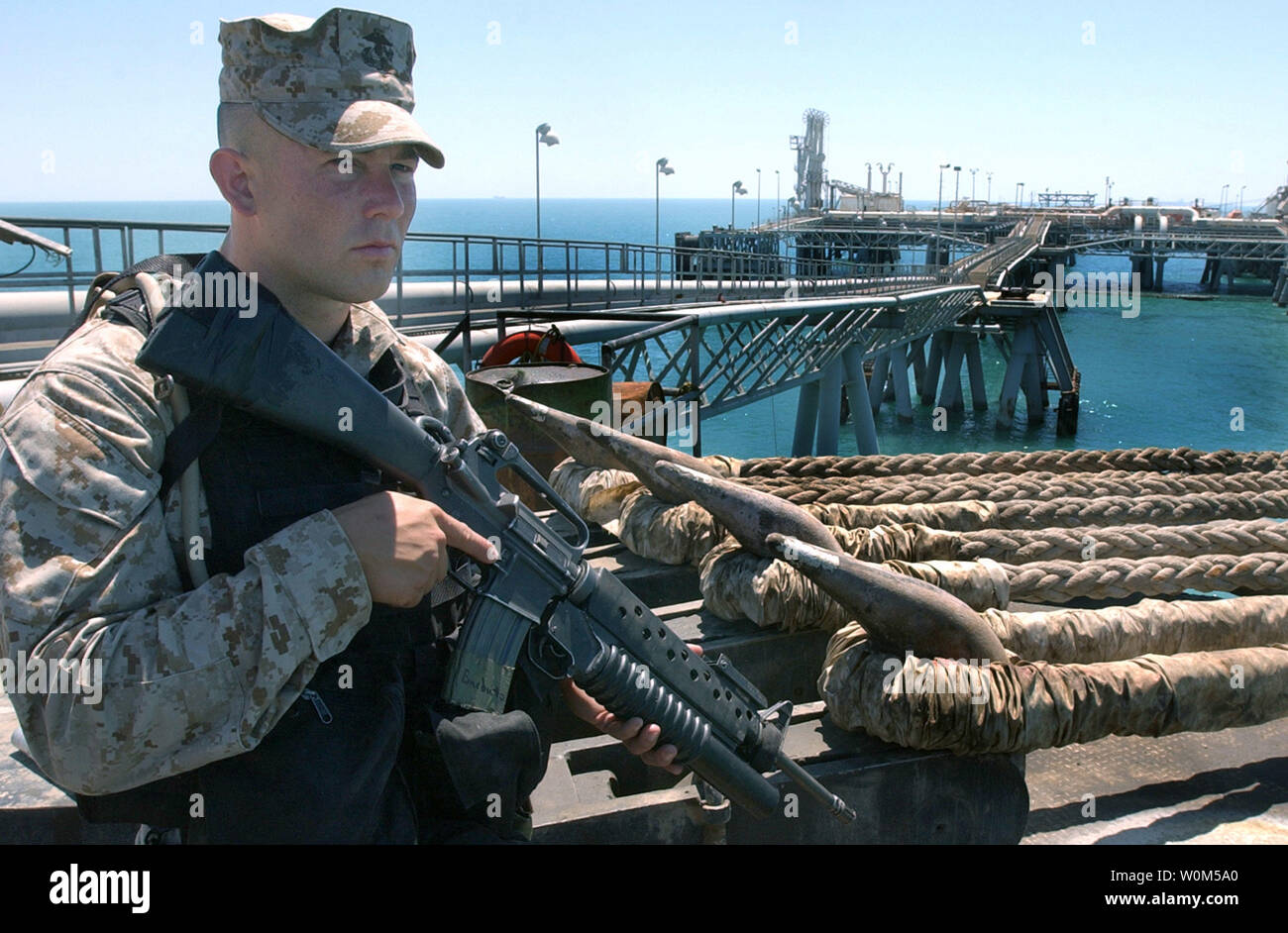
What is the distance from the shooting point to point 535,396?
6426mm

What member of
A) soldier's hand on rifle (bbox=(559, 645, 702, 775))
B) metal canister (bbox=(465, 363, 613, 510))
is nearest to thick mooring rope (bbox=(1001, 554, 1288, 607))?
soldier's hand on rifle (bbox=(559, 645, 702, 775))

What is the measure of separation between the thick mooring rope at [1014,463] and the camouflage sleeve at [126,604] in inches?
144

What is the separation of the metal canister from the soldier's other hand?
371 centimetres

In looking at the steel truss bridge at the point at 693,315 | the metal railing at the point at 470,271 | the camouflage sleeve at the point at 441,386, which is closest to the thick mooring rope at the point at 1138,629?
the camouflage sleeve at the point at 441,386

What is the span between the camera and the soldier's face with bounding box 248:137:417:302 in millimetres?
1963

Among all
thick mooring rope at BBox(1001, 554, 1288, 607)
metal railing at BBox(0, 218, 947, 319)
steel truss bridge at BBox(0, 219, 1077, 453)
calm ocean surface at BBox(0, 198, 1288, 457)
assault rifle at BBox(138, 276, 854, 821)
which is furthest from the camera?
calm ocean surface at BBox(0, 198, 1288, 457)

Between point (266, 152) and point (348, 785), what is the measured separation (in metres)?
1.26

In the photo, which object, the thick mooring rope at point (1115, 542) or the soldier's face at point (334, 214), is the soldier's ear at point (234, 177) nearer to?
the soldier's face at point (334, 214)

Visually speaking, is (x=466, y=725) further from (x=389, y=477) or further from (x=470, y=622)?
(x=389, y=477)

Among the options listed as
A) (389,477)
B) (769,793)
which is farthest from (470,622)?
(769,793)

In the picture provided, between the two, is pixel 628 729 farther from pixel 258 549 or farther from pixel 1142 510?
pixel 1142 510

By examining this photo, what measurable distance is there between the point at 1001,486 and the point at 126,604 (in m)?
4.26

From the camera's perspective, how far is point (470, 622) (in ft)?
7.43

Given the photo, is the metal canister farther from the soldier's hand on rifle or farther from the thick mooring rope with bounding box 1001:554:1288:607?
the soldier's hand on rifle
